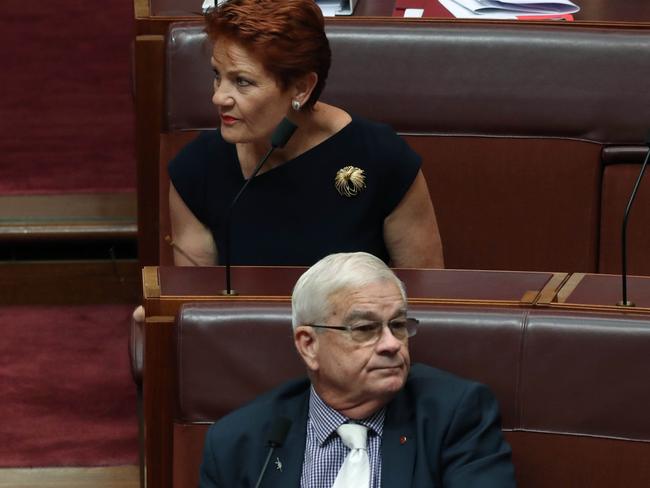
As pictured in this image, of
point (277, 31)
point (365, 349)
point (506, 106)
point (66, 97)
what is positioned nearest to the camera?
point (365, 349)

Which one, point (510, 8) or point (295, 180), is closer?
point (295, 180)

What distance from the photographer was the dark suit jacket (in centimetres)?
92

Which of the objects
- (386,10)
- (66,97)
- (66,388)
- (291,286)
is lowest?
(66,388)

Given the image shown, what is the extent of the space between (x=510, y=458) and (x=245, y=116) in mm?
401

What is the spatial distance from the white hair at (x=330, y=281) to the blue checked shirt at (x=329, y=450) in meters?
0.06

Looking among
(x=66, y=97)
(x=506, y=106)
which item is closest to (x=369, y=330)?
(x=506, y=106)

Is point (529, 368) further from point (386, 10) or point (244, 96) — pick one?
point (386, 10)

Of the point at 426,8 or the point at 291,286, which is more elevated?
the point at 426,8

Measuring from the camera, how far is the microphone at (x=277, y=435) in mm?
932

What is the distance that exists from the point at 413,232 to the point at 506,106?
9.0 inches

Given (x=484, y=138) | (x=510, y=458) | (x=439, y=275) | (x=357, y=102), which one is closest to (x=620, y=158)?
(x=484, y=138)

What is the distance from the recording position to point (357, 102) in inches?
54.4

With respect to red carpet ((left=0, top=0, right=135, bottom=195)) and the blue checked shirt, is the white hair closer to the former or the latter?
the blue checked shirt

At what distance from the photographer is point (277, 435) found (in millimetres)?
933
